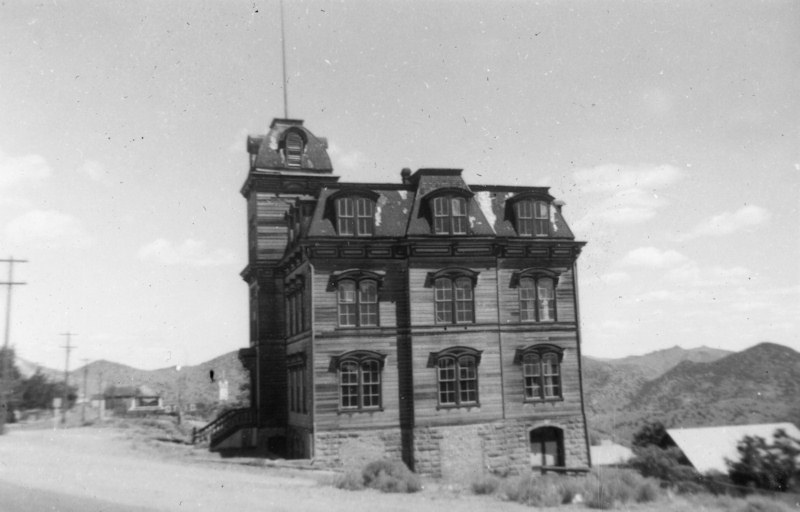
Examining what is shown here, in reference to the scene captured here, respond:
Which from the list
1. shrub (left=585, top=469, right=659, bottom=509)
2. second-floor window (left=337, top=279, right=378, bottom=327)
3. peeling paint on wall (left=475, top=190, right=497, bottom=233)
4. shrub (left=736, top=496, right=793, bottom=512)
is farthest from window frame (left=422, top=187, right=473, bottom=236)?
shrub (left=736, top=496, right=793, bottom=512)

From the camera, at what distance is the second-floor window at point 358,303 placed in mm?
29266

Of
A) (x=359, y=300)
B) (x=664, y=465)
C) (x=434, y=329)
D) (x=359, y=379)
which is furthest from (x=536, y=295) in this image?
(x=664, y=465)

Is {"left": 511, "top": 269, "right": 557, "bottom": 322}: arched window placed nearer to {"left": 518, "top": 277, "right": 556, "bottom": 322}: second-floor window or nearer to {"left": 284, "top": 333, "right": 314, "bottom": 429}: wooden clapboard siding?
{"left": 518, "top": 277, "right": 556, "bottom": 322}: second-floor window

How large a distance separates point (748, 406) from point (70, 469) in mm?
33420

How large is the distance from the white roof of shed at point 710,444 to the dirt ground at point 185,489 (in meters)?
2.74

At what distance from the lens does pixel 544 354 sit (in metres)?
31.3

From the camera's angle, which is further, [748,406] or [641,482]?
[748,406]

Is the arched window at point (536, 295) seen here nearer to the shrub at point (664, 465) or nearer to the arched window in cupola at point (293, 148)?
the shrub at point (664, 465)

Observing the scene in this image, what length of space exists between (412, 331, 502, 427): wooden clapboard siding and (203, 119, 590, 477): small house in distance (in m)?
0.05

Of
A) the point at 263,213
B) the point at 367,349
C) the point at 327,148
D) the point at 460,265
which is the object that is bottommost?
the point at 367,349

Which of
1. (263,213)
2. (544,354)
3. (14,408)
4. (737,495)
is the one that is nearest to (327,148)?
(263,213)

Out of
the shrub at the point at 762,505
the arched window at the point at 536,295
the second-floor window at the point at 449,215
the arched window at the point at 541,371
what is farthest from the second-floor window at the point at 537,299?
the shrub at the point at 762,505

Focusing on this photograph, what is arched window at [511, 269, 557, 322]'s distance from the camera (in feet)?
103

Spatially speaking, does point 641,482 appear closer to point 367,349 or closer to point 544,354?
point 544,354
